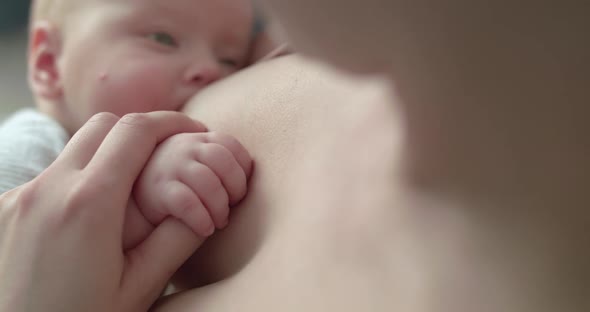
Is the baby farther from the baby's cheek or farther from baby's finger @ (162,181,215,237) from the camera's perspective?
baby's finger @ (162,181,215,237)

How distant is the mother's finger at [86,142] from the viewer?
Result: 0.47 meters

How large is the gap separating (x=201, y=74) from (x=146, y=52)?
88 millimetres

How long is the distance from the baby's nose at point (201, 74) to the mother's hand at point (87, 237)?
0.29m

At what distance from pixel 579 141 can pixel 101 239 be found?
1.09 feet

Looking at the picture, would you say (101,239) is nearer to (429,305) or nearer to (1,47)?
(429,305)

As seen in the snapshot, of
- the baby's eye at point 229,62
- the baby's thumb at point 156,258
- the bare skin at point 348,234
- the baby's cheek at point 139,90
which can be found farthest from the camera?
the baby's eye at point 229,62

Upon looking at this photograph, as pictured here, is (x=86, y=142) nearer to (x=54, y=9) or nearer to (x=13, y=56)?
(x=54, y=9)

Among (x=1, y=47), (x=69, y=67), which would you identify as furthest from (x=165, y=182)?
(x=1, y=47)

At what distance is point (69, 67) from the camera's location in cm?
88

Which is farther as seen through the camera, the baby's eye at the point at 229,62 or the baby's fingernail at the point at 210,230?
the baby's eye at the point at 229,62

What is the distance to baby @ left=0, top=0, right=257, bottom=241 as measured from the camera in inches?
30.6

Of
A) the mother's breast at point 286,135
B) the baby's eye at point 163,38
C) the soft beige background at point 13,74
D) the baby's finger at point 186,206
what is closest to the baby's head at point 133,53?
the baby's eye at point 163,38

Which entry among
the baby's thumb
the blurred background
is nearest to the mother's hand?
the baby's thumb

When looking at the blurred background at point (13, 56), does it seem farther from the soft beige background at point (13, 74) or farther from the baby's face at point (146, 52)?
the baby's face at point (146, 52)
